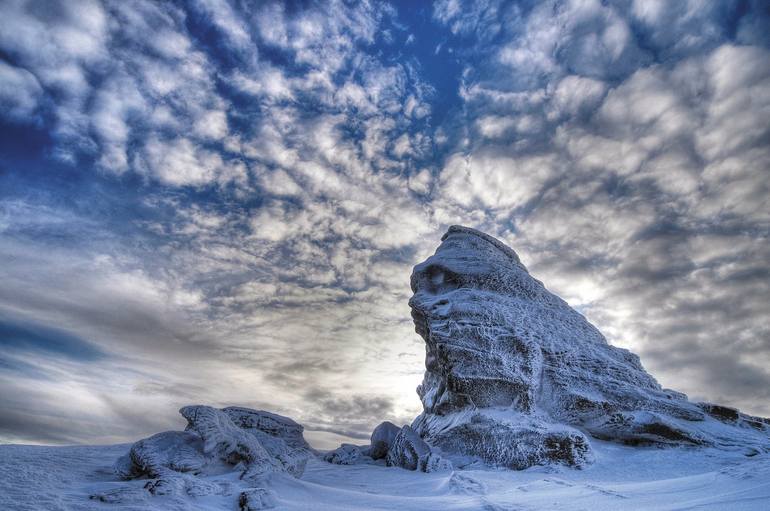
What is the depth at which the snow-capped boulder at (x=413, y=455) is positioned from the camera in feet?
29.0

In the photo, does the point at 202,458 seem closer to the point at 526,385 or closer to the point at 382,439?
the point at 382,439

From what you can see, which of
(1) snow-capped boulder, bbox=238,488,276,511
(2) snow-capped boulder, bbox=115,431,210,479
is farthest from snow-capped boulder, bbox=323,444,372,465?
(1) snow-capped boulder, bbox=238,488,276,511

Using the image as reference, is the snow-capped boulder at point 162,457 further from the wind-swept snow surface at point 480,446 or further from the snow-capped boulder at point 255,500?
the snow-capped boulder at point 255,500

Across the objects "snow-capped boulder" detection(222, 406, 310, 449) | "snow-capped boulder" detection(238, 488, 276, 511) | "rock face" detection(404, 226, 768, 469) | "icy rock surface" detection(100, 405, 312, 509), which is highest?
"rock face" detection(404, 226, 768, 469)

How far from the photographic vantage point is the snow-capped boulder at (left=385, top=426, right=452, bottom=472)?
8.83 metres

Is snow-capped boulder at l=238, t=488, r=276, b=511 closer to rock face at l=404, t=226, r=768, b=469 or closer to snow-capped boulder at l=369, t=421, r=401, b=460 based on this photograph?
rock face at l=404, t=226, r=768, b=469

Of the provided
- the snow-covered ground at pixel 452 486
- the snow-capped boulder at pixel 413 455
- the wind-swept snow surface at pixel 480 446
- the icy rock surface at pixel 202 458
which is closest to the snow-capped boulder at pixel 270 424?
the wind-swept snow surface at pixel 480 446

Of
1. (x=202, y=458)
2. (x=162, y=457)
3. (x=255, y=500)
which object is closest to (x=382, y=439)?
(x=202, y=458)

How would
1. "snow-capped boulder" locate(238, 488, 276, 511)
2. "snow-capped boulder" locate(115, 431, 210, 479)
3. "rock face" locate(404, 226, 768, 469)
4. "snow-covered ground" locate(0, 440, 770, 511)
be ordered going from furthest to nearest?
"rock face" locate(404, 226, 768, 469), "snow-capped boulder" locate(115, 431, 210, 479), "snow-capped boulder" locate(238, 488, 276, 511), "snow-covered ground" locate(0, 440, 770, 511)

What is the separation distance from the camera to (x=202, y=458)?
700cm

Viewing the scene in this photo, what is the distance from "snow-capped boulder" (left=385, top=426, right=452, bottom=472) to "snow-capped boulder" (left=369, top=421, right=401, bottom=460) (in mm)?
749

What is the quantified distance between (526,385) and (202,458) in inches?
300

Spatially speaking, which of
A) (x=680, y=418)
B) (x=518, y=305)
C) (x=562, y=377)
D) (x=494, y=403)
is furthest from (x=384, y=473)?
(x=680, y=418)

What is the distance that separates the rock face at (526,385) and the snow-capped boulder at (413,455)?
0.93 meters
